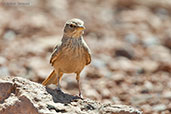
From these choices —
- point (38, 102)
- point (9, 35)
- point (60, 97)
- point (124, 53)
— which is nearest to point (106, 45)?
point (124, 53)

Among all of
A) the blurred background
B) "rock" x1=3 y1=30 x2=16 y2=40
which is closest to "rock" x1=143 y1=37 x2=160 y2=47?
the blurred background

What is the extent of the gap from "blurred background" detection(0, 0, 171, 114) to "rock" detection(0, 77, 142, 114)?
3020 millimetres

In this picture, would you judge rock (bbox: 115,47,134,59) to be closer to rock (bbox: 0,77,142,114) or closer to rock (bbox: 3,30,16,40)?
rock (bbox: 3,30,16,40)

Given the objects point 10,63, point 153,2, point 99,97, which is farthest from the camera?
point 153,2

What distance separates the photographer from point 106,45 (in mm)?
13883

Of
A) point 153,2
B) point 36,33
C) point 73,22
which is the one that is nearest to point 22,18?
point 36,33

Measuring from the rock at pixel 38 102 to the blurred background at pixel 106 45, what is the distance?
3.02m

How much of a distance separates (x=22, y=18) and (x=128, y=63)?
4.31 m

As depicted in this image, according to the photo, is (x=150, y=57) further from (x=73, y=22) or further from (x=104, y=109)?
(x=104, y=109)

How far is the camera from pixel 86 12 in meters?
16.5

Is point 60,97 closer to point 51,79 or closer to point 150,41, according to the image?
point 51,79

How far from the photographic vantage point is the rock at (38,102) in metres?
6.25

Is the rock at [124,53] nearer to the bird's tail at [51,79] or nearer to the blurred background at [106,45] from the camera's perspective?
the blurred background at [106,45]

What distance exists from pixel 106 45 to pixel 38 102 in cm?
773
